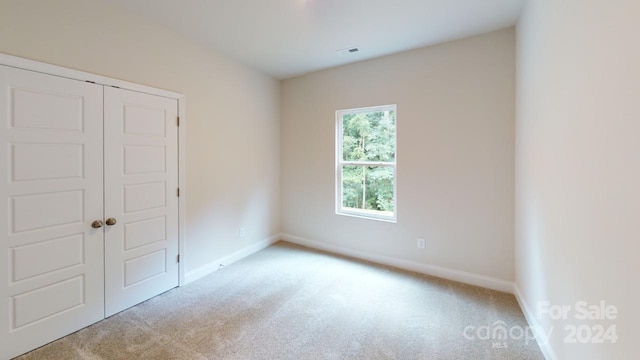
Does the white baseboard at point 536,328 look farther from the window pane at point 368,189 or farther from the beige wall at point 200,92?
the beige wall at point 200,92

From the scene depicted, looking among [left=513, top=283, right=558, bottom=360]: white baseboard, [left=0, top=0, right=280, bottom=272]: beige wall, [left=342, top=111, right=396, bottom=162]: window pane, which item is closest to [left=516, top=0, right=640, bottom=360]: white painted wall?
[left=513, top=283, right=558, bottom=360]: white baseboard

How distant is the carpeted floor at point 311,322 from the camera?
6.41 ft

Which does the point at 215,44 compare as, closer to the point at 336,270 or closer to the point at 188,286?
the point at 188,286

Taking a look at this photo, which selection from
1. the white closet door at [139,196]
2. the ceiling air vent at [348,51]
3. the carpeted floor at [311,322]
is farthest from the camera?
the ceiling air vent at [348,51]

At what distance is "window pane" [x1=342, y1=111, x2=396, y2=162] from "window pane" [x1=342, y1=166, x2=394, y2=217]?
6.8 inches

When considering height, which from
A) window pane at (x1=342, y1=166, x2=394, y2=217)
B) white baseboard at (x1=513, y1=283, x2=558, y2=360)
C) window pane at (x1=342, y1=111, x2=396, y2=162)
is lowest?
white baseboard at (x1=513, y1=283, x2=558, y2=360)

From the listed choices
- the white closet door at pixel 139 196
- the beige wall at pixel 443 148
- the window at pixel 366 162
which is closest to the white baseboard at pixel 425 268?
the beige wall at pixel 443 148

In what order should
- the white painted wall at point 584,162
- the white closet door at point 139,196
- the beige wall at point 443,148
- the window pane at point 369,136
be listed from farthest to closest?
1. the window pane at point 369,136
2. the beige wall at point 443,148
3. the white closet door at point 139,196
4. the white painted wall at point 584,162

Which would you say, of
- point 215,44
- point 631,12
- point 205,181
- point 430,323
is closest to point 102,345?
point 205,181

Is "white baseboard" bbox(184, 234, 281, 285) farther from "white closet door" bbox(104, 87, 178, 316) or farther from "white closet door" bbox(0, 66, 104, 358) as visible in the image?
"white closet door" bbox(0, 66, 104, 358)

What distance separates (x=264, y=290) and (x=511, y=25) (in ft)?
12.5

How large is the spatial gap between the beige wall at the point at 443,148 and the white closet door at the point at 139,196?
2106 mm

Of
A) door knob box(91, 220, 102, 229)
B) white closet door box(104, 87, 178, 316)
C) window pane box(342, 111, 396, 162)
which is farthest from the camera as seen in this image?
window pane box(342, 111, 396, 162)

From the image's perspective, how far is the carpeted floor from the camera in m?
1.95
